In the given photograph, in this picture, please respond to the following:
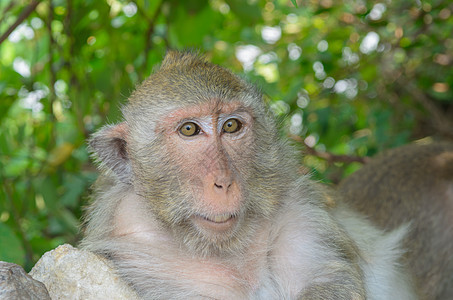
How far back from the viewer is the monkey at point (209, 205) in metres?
2.22

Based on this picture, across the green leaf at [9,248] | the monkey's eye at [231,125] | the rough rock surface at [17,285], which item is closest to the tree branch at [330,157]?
the monkey's eye at [231,125]

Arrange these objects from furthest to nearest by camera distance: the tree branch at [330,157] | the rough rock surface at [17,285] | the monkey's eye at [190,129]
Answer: the tree branch at [330,157], the monkey's eye at [190,129], the rough rock surface at [17,285]

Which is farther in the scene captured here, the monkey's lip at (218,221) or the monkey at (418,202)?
the monkey at (418,202)

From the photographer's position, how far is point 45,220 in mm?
4031

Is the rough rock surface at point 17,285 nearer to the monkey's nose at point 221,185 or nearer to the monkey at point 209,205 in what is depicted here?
the monkey at point 209,205

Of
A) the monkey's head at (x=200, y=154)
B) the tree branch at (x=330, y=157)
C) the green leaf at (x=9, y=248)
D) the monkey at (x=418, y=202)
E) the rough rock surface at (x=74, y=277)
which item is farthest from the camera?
the tree branch at (x=330, y=157)

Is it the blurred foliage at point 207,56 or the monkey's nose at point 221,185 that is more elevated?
the monkey's nose at point 221,185

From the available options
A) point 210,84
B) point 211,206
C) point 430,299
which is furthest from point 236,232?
point 430,299

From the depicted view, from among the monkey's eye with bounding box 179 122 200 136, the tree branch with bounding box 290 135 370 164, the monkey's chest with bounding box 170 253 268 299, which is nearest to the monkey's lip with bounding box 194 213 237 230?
the monkey's chest with bounding box 170 253 268 299

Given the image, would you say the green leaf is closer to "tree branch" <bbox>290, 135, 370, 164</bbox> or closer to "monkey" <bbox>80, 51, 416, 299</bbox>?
"monkey" <bbox>80, 51, 416, 299</bbox>

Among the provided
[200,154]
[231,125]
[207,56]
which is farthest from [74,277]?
[207,56]

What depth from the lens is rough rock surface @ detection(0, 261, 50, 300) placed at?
1.68 meters

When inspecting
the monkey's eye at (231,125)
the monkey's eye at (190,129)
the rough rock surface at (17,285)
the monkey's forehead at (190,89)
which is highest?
the rough rock surface at (17,285)

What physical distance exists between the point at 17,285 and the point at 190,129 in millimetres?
911
